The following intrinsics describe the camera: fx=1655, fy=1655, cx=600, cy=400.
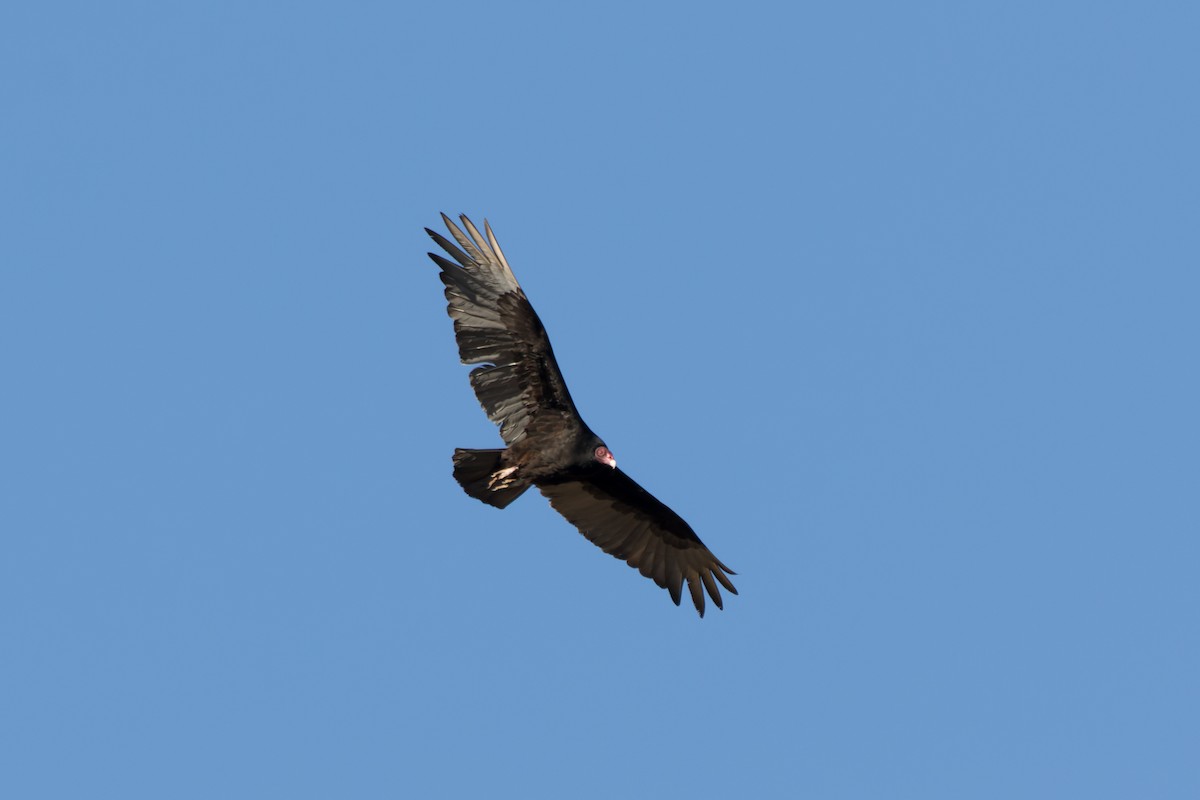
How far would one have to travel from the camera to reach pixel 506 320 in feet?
42.4

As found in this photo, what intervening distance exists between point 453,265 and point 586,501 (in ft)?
8.37

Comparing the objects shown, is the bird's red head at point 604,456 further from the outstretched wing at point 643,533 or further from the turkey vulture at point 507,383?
the outstretched wing at point 643,533

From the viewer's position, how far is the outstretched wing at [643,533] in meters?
14.2

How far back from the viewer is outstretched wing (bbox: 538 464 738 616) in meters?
14.2

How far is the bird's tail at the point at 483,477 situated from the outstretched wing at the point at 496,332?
1.06 feet

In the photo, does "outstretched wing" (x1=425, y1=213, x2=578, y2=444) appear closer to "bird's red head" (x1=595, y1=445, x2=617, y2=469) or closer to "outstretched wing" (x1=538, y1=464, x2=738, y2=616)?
"bird's red head" (x1=595, y1=445, x2=617, y2=469)

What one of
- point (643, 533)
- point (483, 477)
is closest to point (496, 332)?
point (483, 477)

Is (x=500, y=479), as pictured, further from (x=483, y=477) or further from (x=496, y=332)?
(x=496, y=332)

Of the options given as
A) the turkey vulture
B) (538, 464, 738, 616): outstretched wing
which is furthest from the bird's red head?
(538, 464, 738, 616): outstretched wing

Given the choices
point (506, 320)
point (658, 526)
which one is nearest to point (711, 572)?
point (658, 526)

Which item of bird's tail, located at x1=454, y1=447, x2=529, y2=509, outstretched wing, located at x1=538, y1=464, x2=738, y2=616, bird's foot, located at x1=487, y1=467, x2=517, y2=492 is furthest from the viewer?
outstretched wing, located at x1=538, y1=464, x2=738, y2=616

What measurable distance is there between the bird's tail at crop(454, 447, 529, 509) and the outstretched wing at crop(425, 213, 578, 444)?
0.32m

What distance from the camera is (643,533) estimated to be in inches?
567

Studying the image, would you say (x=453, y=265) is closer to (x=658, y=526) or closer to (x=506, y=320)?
(x=506, y=320)
